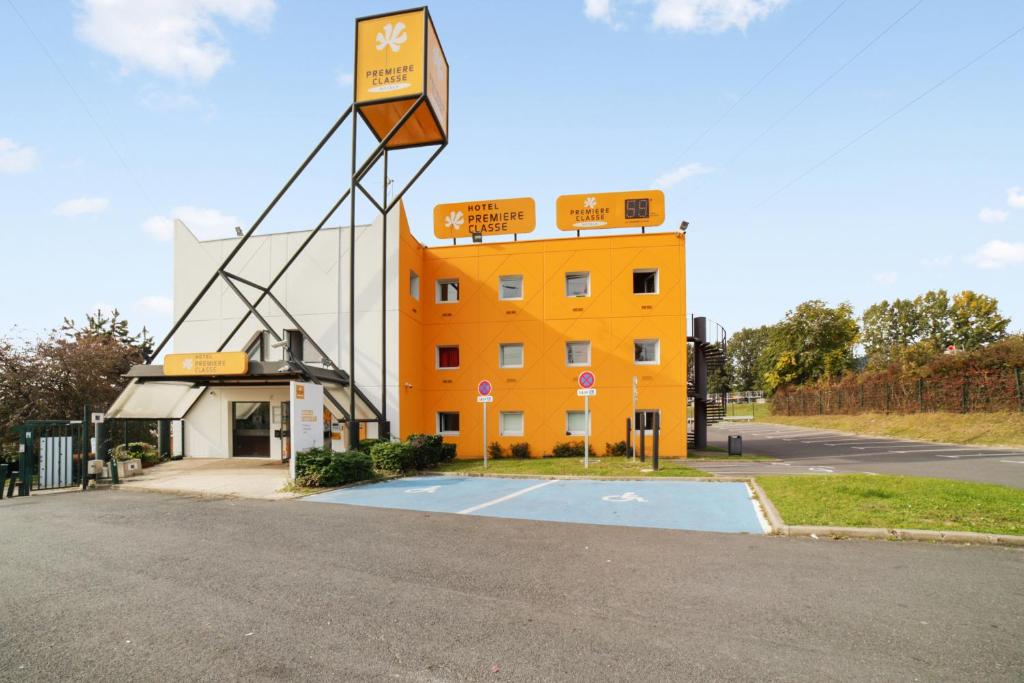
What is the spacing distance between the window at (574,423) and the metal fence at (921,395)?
74.4 feet

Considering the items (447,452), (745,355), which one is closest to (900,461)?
(447,452)

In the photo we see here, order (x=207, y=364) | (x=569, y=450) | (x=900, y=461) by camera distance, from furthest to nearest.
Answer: (x=569, y=450)
(x=900, y=461)
(x=207, y=364)

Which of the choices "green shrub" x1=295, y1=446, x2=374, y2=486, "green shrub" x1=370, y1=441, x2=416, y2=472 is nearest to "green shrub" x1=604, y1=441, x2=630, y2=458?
"green shrub" x1=370, y1=441, x2=416, y2=472

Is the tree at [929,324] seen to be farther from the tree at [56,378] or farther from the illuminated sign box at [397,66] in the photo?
the tree at [56,378]

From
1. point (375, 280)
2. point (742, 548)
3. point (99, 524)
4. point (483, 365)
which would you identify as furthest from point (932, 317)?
point (99, 524)

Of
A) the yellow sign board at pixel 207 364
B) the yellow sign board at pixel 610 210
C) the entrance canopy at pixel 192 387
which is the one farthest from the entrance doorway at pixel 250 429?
the yellow sign board at pixel 610 210

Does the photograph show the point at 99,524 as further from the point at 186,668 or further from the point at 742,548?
the point at 742,548

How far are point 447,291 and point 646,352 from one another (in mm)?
9179

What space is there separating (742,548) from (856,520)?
2.39 meters

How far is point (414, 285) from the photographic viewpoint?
24.0 meters

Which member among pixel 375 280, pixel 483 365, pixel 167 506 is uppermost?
pixel 375 280

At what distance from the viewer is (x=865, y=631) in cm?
456

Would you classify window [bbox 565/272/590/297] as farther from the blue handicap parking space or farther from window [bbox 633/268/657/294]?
the blue handicap parking space

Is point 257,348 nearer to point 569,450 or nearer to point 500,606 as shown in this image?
point 569,450
